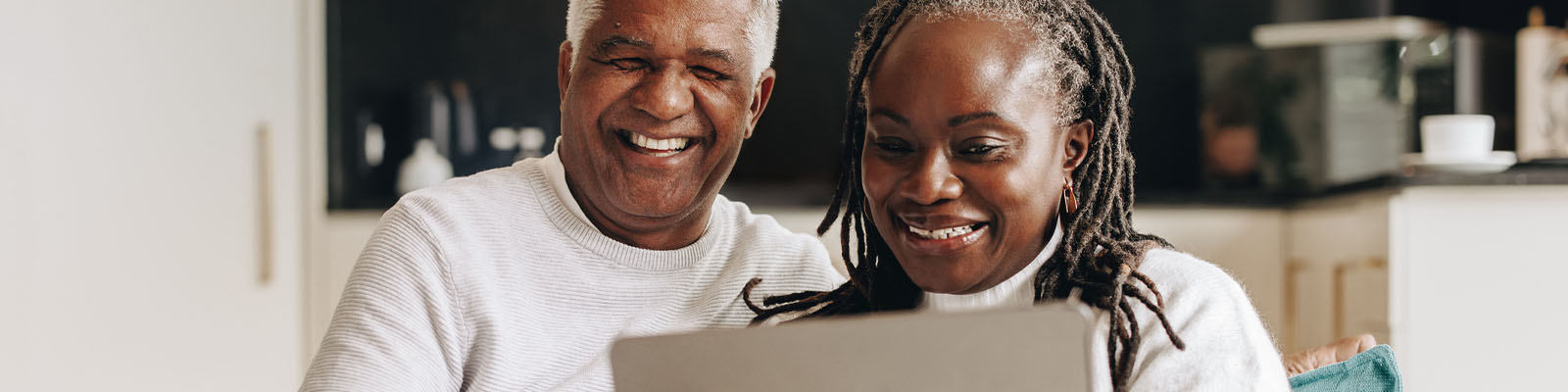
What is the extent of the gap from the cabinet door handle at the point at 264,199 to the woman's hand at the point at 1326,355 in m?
2.03

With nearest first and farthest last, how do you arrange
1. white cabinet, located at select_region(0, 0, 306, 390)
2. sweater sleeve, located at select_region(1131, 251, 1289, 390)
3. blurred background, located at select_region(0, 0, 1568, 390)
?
sweater sleeve, located at select_region(1131, 251, 1289, 390) < white cabinet, located at select_region(0, 0, 306, 390) < blurred background, located at select_region(0, 0, 1568, 390)

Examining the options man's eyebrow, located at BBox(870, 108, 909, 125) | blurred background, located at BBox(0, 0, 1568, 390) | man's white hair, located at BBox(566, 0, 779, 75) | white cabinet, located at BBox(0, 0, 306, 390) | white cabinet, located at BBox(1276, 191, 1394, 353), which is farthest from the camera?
white cabinet, located at BBox(1276, 191, 1394, 353)

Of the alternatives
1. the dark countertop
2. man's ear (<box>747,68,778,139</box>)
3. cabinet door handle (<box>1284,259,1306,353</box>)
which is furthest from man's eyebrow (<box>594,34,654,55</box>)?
cabinet door handle (<box>1284,259,1306,353</box>)

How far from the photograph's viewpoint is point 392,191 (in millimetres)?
3260

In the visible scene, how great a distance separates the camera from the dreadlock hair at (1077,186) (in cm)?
93

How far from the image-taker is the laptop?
2.03 feet

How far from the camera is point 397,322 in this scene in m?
1.05

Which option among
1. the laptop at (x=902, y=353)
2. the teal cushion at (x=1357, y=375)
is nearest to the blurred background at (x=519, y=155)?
the teal cushion at (x=1357, y=375)

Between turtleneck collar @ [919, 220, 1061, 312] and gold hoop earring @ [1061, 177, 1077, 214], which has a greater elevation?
gold hoop earring @ [1061, 177, 1077, 214]

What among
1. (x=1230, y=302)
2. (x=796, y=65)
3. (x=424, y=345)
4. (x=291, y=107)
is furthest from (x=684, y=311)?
(x=796, y=65)

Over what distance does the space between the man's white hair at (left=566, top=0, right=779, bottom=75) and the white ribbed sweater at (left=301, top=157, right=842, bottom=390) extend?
139 mm

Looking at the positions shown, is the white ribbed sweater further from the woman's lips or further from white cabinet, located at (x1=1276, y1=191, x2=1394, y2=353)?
white cabinet, located at (x1=1276, y1=191, x2=1394, y2=353)

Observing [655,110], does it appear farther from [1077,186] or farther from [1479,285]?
[1479,285]

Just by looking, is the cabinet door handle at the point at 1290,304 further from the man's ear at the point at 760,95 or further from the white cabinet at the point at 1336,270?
the man's ear at the point at 760,95
